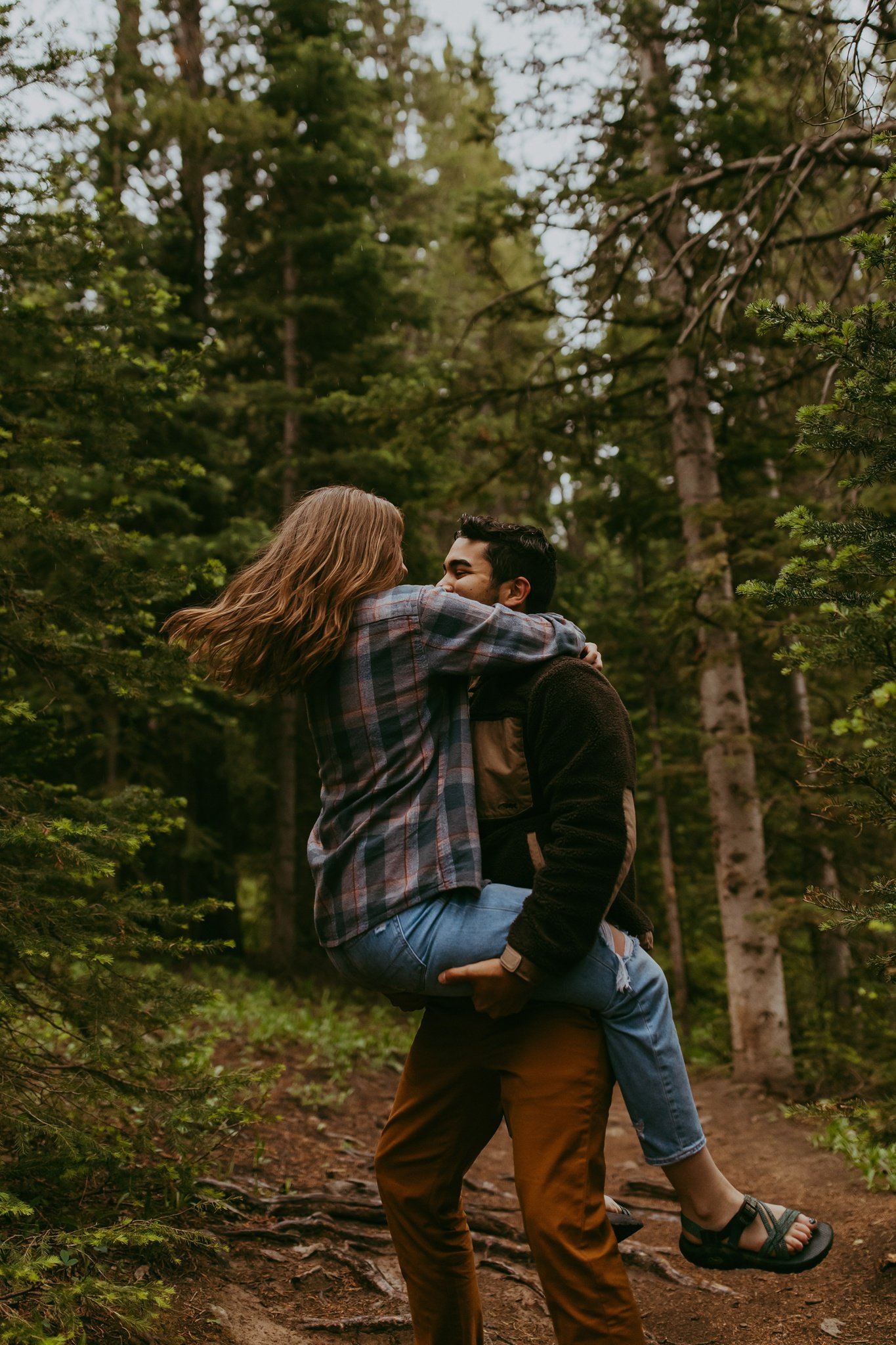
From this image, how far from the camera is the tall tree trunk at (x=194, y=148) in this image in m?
13.7

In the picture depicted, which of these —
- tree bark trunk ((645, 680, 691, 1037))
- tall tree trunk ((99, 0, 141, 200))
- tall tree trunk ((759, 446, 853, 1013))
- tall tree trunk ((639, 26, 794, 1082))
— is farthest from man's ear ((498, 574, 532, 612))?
tall tree trunk ((99, 0, 141, 200))

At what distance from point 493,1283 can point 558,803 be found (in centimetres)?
288

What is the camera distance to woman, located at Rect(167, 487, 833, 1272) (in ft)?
8.54

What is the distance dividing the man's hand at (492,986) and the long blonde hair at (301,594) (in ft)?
3.00

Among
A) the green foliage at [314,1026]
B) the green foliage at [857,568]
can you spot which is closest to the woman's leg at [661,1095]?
the green foliage at [857,568]

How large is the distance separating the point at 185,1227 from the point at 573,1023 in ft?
7.67

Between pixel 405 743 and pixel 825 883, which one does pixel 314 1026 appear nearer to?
pixel 825 883

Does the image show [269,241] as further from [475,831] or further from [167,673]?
[475,831]

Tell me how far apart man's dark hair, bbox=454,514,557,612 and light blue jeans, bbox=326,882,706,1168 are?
1.00m

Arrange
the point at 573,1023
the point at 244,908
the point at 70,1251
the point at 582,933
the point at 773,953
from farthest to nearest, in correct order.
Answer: the point at 244,908 < the point at 773,953 < the point at 70,1251 < the point at 573,1023 < the point at 582,933

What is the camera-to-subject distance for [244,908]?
20.4 metres

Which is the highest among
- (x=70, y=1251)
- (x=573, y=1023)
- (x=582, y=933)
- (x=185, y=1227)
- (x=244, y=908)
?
(x=582, y=933)

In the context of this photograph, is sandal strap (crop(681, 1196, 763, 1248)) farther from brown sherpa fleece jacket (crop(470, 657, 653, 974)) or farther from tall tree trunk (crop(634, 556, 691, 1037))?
tall tree trunk (crop(634, 556, 691, 1037))

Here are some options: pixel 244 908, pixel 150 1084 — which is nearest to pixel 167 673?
pixel 150 1084
